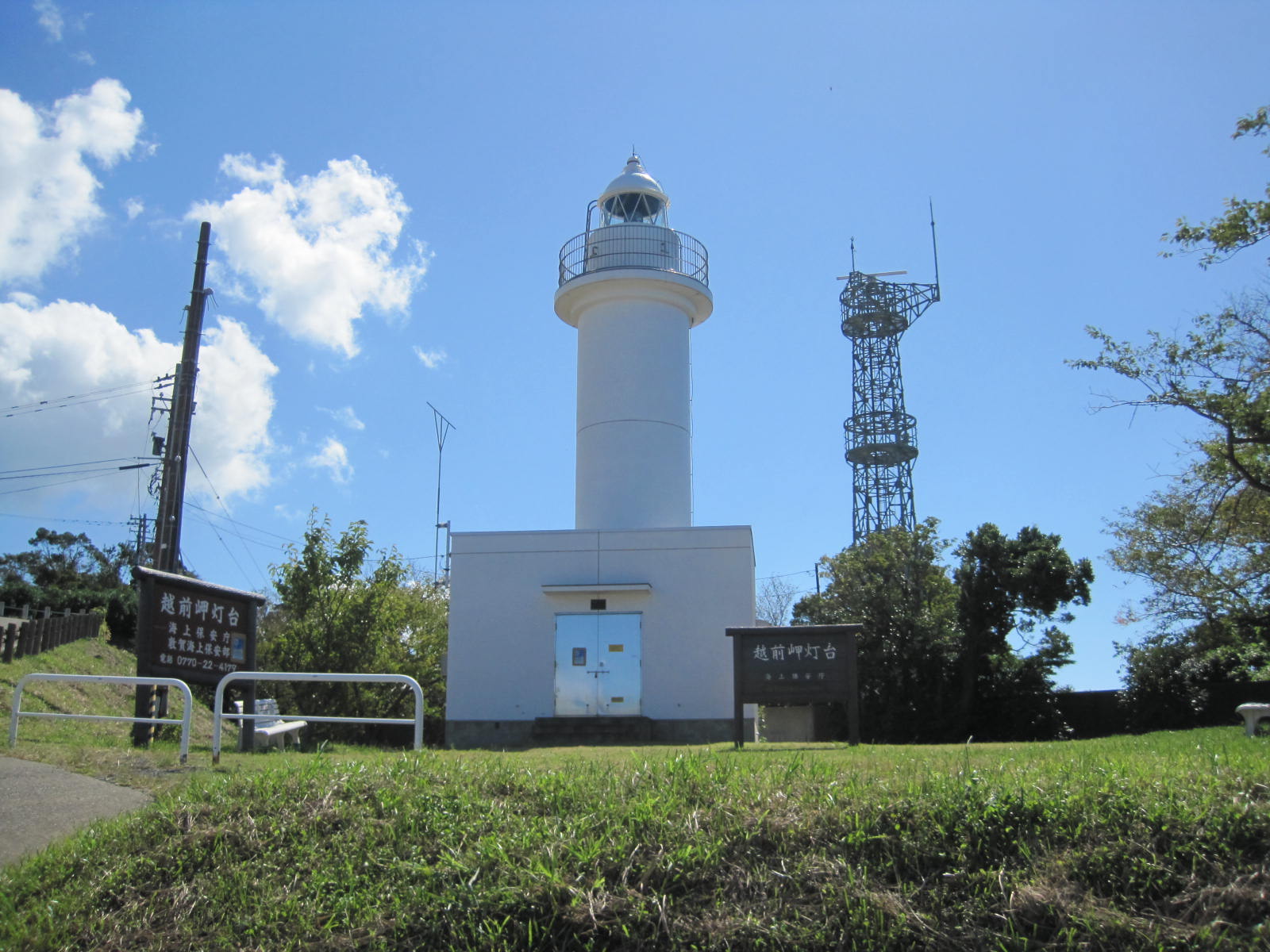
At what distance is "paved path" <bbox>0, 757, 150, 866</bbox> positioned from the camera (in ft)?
20.5

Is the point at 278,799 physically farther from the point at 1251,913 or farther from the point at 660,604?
the point at 660,604

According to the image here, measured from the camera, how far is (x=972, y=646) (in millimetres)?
23359

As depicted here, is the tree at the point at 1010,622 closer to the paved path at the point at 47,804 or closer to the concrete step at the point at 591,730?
the concrete step at the point at 591,730

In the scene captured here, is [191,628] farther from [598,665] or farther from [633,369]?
[633,369]

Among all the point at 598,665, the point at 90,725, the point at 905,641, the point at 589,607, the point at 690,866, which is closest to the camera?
the point at 690,866

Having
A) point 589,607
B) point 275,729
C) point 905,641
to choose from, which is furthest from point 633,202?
point 275,729

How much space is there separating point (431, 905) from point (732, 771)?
2065mm

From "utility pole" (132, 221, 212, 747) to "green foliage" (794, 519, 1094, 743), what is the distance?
1382 centimetres

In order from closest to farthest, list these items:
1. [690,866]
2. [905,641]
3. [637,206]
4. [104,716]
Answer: [690,866] < [104,716] < [637,206] < [905,641]

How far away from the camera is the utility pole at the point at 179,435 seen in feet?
62.8

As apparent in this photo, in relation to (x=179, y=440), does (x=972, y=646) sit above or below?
below

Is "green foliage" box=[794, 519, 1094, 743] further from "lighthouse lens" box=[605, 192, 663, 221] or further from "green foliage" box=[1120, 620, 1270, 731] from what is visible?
"lighthouse lens" box=[605, 192, 663, 221]

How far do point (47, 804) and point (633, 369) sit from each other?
47.3 ft

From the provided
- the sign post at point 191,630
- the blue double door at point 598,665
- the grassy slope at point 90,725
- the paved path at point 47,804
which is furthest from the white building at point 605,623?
the paved path at point 47,804
